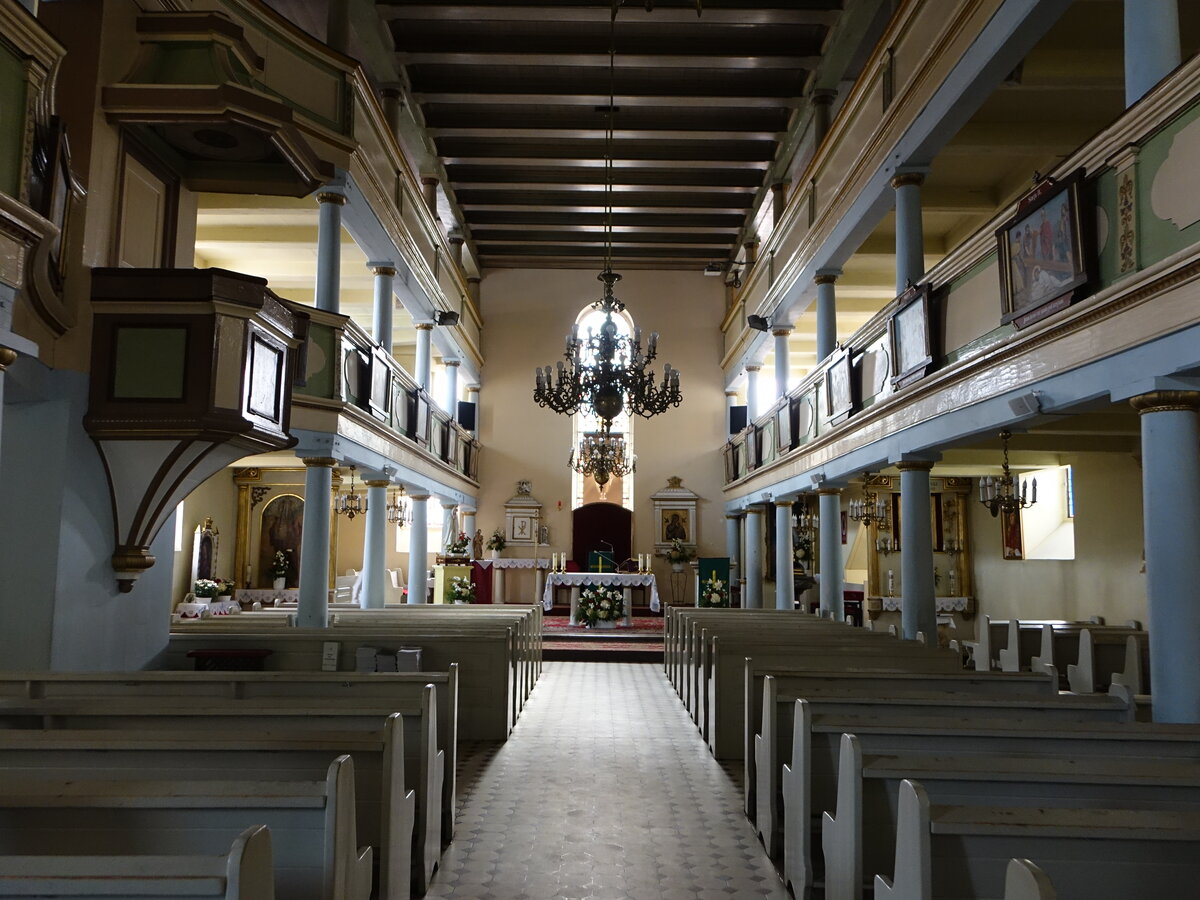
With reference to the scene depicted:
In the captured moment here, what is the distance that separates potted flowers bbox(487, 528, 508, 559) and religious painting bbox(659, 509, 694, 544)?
3700mm

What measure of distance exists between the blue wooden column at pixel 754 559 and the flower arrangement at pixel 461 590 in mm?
5171

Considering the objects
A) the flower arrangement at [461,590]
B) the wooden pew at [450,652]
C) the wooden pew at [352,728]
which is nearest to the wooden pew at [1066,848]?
the wooden pew at [352,728]

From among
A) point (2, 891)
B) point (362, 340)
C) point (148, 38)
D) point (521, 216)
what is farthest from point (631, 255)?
point (2, 891)

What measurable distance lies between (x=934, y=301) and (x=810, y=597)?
11952mm

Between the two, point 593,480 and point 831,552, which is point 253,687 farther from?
point 593,480

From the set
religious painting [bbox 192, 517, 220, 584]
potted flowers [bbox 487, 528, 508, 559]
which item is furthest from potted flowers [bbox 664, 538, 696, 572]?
religious painting [bbox 192, 517, 220, 584]

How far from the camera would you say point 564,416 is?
68.8ft

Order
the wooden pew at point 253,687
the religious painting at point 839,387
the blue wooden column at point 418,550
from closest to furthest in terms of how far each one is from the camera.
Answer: the wooden pew at point 253,687
the religious painting at point 839,387
the blue wooden column at point 418,550

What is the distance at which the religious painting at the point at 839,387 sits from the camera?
9867 millimetres

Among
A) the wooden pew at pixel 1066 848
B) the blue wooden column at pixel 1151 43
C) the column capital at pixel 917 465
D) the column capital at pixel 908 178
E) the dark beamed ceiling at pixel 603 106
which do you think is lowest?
the wooden pew at pixel 1066 848

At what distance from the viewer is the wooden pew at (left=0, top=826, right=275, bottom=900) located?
6.33 ft

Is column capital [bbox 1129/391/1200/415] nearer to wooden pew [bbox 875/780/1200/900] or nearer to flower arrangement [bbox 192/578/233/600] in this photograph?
wooden pew [bbox 875/780/1200/900]

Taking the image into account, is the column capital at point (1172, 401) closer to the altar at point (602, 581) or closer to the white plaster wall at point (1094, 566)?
the white plaster wall at point (1094, 566)

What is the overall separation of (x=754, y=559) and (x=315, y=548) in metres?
9.61
